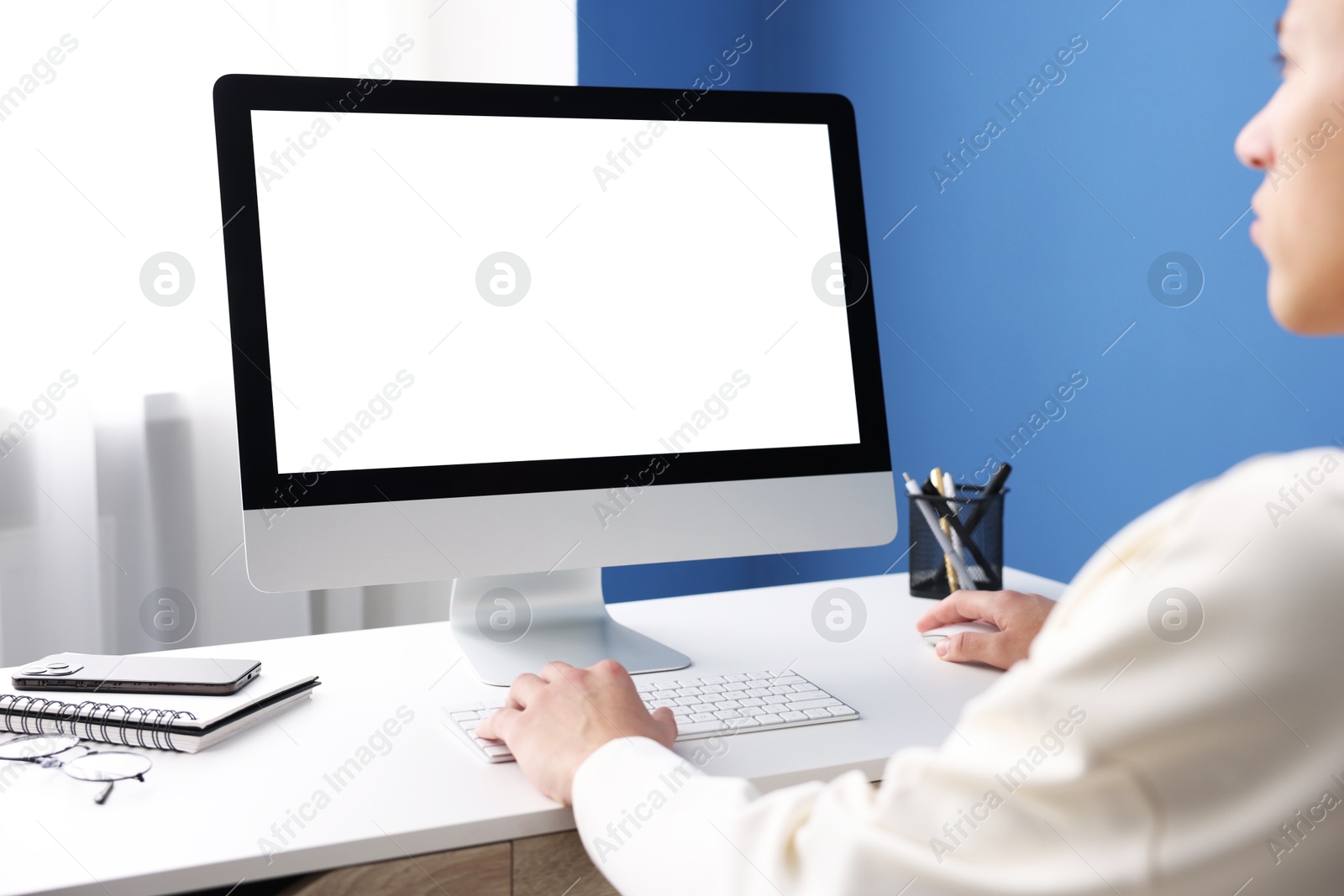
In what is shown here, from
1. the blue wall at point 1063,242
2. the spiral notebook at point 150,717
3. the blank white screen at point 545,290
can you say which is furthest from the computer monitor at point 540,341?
the blue wall at point 1063,242

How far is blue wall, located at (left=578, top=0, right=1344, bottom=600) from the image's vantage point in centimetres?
135

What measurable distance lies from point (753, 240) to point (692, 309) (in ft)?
0.33

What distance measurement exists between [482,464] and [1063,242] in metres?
1.11

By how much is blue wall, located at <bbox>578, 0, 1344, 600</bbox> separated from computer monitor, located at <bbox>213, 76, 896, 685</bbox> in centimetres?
58

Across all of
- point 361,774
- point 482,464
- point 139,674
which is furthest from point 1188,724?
point 139,674

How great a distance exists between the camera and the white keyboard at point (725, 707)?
0.81 m

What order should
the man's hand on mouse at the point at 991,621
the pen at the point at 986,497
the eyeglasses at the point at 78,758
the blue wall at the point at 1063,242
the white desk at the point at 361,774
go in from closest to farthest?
the white desk at the point at 361,774
the eyeglasses at the point at 78,758
the man's hand on mouse at the point at 991,621
the pen at the point at 986,497
the blue wall at the point at 1063,242

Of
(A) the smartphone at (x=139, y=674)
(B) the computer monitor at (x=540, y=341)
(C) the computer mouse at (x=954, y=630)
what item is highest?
(B) the computer monitor at (x=540, y=341)

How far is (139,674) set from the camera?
87 centimetres

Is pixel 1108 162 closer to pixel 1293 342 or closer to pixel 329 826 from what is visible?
pixel 1293 342

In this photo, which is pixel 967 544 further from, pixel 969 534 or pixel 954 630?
pixel 954 630

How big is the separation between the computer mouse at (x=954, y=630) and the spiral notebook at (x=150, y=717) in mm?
644

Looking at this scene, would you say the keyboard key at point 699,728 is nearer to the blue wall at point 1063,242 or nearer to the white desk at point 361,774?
the white desk at point 361,774

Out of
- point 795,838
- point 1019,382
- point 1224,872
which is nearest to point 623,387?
point 795,838
